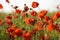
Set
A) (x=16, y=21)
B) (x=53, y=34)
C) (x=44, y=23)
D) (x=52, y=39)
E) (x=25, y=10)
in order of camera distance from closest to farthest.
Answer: (x=44, y=23)
(x=52, y=39)
(x=53, y=34)
(x=25, y=10)
(x=16, y=21)

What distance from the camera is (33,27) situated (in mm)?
2295

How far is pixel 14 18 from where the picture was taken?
2.99 m

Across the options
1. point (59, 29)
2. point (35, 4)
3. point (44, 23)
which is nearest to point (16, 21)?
point (35, 4)

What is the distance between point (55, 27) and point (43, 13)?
0.34 meters

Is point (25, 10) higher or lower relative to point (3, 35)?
higher

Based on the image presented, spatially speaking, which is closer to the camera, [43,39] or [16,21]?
[43,39]

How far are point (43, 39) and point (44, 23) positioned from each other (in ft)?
1.14

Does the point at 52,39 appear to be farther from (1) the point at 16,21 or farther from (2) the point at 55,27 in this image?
(1) the point at 16,21

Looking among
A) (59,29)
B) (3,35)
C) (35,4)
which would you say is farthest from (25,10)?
(59,29)

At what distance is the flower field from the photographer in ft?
5.74

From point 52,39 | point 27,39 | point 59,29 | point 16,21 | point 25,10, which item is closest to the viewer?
point 27,39

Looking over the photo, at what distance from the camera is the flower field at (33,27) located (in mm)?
1749

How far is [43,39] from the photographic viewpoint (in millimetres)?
1672

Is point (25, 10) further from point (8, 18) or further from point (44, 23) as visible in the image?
point (44, 23)
